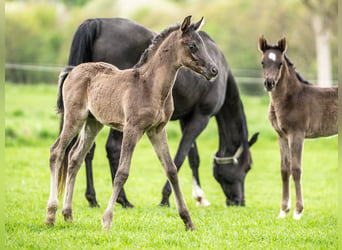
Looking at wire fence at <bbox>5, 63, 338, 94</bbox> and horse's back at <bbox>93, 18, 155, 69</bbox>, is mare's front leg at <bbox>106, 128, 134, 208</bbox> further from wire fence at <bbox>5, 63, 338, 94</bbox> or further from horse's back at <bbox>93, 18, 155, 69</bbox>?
wire fence at <bbox>5, 63, 338, 94</bbox>

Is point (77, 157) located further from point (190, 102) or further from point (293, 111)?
point (293, 111)

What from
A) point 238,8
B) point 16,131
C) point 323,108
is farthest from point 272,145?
point 238,8

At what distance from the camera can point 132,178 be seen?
35.7ft

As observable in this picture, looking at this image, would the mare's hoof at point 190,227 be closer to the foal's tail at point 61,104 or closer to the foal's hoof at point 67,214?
the foal's hoof at point 67,214

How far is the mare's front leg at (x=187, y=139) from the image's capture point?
7.30m

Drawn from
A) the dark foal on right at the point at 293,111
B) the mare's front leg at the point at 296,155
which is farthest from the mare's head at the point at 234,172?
the mare's front leg at the point at 296,155

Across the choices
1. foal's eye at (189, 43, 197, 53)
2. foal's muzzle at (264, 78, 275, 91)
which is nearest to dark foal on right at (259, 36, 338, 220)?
foal's muzzle at (264, 78, 275, 91)

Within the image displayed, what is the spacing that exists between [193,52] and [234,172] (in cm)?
342

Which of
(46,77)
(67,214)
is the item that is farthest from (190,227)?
(46,77)

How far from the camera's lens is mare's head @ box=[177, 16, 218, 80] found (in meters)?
5.04

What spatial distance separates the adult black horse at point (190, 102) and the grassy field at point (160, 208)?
0.50m

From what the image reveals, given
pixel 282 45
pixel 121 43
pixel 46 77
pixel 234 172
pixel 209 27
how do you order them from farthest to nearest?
pixel 209 27 < pixel 46 77 < pixel 234 172 < pixel 121 43 < pixel 282 45

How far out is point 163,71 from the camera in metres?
5.21

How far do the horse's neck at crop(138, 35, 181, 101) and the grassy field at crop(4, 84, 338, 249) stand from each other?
140 cm
